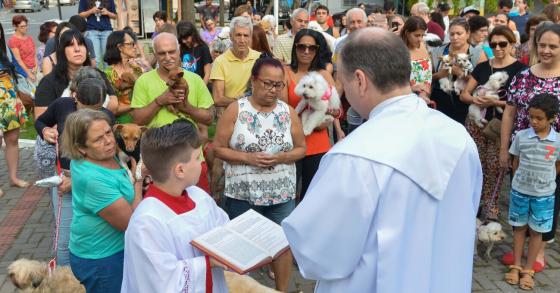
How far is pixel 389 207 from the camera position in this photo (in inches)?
74.5

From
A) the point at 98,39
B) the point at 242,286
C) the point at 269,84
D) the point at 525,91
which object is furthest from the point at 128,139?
the point at 98,39

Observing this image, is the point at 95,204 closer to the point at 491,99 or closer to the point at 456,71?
the point at 491,99

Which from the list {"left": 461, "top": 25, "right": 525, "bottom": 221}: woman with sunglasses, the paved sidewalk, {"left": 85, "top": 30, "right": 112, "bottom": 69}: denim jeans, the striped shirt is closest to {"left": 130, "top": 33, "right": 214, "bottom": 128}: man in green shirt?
the paved sidewalk

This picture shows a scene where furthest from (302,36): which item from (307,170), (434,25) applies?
(434,25)

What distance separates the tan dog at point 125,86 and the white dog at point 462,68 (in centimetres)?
358

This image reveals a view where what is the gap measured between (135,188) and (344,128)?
4.39m

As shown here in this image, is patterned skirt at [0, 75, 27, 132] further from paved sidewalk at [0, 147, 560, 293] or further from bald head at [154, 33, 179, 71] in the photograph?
bald head at [154, 33, 179, 71]

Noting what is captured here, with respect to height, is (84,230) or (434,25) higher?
(434,25)

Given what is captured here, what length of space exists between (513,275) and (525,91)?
1688 mm

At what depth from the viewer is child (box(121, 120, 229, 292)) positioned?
2346 mm

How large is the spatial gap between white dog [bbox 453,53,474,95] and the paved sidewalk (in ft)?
5.38

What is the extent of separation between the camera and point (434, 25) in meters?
9.34

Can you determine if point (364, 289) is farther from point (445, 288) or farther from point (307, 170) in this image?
point (307, 170)

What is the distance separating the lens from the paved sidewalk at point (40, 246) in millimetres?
4625
